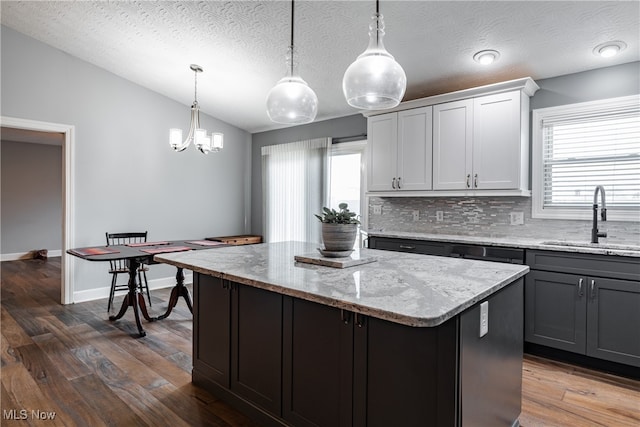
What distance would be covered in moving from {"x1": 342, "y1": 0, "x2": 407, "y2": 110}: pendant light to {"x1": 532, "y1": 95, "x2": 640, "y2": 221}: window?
7.75 ft

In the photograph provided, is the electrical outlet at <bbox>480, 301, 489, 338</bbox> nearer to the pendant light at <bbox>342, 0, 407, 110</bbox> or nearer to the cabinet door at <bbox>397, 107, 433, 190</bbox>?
the pendant light at <bbox>342, 0, 407, 110</bbox>

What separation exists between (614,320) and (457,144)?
1875 millimetres

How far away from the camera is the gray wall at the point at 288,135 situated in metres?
4.77

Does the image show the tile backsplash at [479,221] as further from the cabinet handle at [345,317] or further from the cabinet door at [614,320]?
the cabinet handle at [345,317]

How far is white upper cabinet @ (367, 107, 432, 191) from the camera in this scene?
12.3ft

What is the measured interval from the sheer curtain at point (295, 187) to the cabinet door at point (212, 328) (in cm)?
248

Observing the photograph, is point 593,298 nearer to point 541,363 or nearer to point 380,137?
point 541,363

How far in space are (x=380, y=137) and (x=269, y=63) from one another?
1.43 meters

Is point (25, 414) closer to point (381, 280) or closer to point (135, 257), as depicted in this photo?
point (135, 257)

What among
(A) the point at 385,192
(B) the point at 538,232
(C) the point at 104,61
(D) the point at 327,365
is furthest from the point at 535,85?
(C) the point at 104,61

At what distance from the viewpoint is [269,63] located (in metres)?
3.78

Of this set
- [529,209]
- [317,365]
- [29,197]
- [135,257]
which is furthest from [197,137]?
[29,197]

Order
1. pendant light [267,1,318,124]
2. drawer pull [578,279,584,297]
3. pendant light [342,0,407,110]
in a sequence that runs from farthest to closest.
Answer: drawer pull [578,279,584,297]
pendant light [267,1,318,124]
pendant light [342,0,407,110]

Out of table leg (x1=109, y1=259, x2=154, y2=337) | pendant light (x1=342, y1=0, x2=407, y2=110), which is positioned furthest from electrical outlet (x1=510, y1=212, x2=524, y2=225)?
table leg (x1=109, y1=259, x2=154, y2=337)
